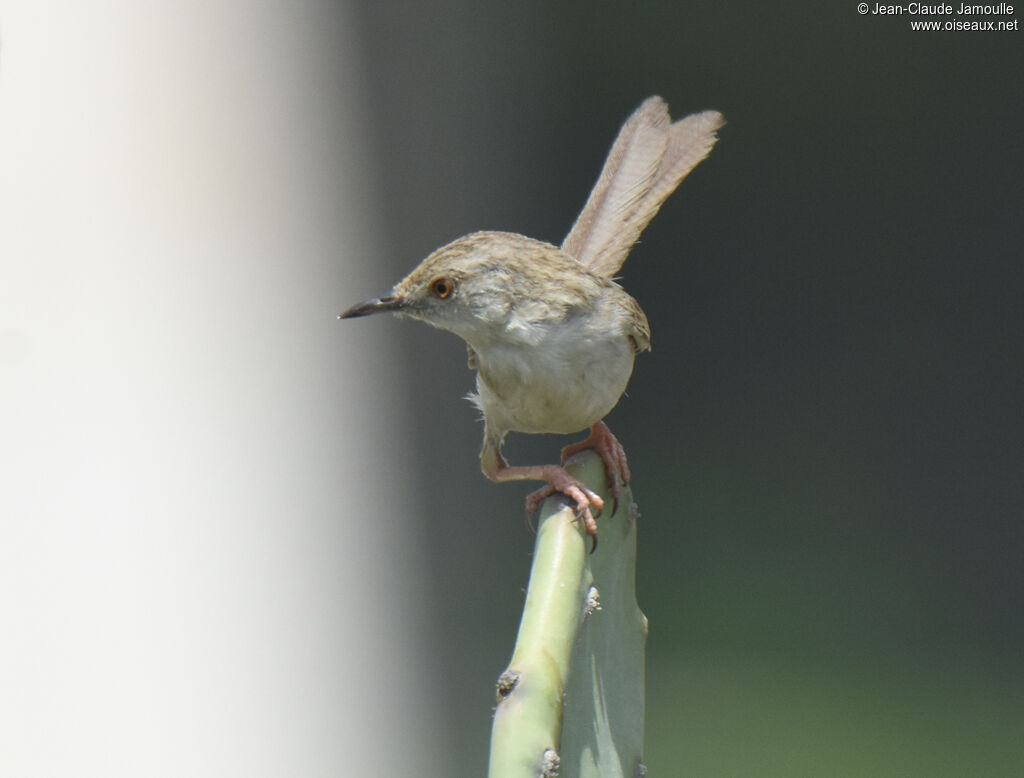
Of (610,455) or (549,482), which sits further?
(610,455)

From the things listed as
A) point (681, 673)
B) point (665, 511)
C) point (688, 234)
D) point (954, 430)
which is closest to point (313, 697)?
point (681, 673)

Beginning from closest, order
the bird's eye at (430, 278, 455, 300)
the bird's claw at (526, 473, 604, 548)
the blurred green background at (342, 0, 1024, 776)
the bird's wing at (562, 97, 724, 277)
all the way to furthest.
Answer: the bird's claw at (526, 473, 604, 548) → the bird's eye at (430, 278, 455, 300) → the bird's wing at (562, 97, 724, 277) → the blurred green background at (342, 0, 1024, 776)

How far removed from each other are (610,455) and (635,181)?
0.91 meters

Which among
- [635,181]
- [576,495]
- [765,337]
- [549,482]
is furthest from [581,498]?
[765,337]

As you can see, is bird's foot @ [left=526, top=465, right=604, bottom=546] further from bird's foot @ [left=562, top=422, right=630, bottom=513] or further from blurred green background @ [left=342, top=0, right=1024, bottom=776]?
blurred green background @ [left=342, top=0, right=1024, bottom=776]

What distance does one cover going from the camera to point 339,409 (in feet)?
21.7

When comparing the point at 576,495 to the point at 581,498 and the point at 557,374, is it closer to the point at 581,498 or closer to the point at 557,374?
the point at 581,498

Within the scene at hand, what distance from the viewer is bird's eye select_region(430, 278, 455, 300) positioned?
2795mm

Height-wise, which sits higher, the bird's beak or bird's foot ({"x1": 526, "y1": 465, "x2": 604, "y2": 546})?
the bird's beak

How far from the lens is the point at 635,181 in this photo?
3.38 metres

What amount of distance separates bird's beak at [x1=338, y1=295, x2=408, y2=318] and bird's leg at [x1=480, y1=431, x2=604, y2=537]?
18.8 inches

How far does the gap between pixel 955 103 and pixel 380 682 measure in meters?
4.83

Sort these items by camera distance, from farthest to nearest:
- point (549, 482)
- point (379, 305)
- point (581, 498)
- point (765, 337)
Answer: point (765, 337), point (379, 305), point (549, 482), point (581, 498)

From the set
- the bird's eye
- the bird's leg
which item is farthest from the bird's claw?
the bird's eye
